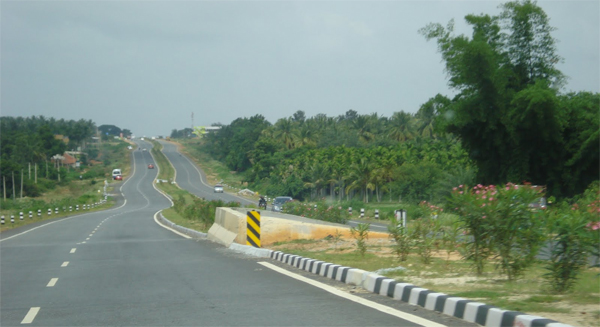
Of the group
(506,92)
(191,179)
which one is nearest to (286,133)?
(191,179)

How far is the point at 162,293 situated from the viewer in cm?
1070

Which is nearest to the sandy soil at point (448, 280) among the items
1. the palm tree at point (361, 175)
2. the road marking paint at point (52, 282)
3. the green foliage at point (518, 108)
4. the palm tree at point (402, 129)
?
the road marking paint at point (52, 282)

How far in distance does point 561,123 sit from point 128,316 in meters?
30.2

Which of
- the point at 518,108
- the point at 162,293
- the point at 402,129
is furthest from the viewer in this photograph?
the point at 402,129

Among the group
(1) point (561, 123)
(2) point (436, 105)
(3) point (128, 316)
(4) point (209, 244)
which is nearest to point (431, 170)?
(2) point (436, 105)

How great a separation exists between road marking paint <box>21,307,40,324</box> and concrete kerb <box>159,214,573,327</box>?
5159 millimetres

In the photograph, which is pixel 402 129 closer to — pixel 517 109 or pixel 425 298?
pixel 517 109

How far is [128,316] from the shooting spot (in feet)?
28.0

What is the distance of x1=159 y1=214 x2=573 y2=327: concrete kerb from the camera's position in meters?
6.69

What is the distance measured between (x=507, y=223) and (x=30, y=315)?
7179mm

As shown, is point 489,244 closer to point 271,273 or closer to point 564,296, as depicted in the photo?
point 564,296

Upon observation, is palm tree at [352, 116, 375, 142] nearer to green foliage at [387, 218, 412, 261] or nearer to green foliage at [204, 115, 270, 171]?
green foliage at [204, 115, 270, 171]

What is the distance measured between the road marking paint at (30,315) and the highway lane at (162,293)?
0.02 meters

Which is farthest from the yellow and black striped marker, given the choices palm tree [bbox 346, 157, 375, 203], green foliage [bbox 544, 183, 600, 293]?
palm tree [bbox 346, 157, 375, 203]
